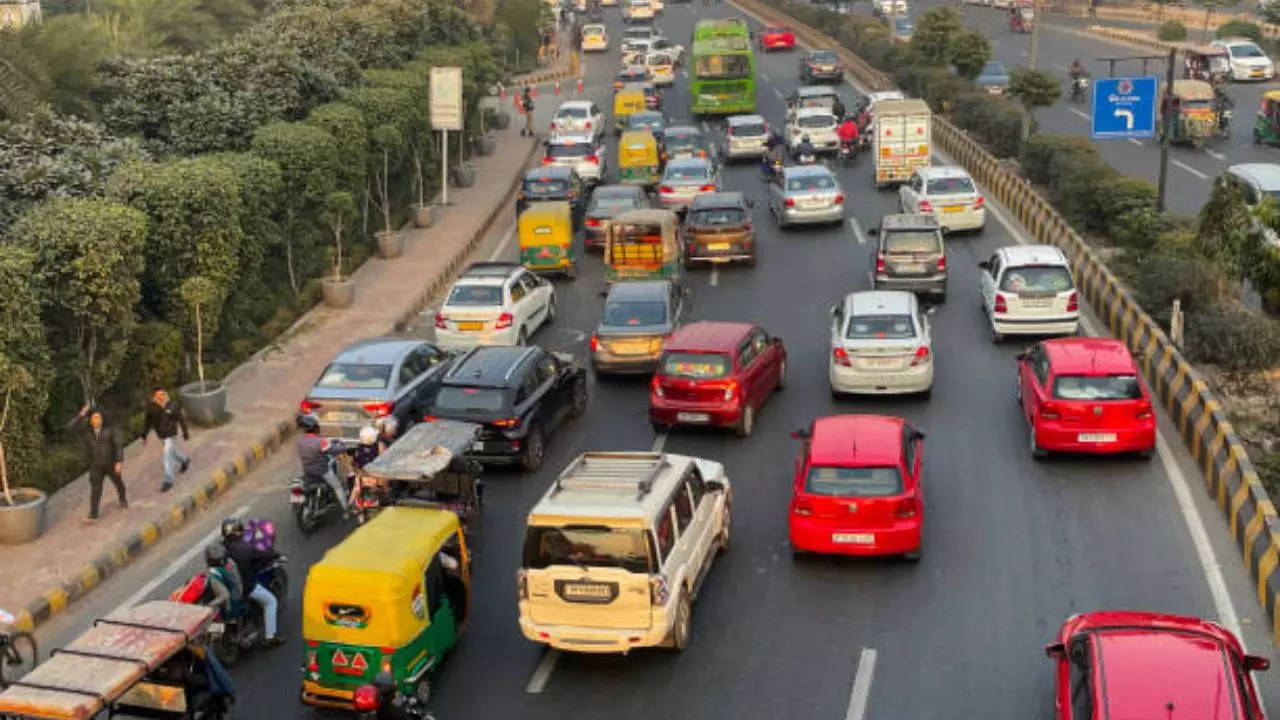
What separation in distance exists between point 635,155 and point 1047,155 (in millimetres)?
11338

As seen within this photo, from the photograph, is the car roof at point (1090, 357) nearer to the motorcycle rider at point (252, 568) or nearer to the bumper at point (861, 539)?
the bumper at point (861, 539)

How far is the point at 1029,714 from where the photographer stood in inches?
551

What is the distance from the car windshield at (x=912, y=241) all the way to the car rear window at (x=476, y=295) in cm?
770

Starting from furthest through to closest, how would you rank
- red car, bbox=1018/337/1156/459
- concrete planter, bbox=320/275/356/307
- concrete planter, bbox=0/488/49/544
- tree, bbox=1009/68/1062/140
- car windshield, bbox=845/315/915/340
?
tree, bbox=1009/68/1062/140, concrete planter, bbox=320/275/356/307, car windshield, bbox=845/315/915/340, red car, bbox=1018/337/1156/459, concrete planter, bbox=0/488/49/544

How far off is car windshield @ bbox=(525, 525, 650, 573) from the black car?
5732 millimetres

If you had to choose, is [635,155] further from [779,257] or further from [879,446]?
[879,446]

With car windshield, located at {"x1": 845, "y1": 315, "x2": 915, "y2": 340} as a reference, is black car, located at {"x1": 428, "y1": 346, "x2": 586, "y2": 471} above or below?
below

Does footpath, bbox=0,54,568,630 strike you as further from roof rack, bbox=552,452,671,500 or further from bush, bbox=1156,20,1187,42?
bush, bbox=1156,20,1187,42

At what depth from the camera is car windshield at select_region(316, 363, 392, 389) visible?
21797 mm

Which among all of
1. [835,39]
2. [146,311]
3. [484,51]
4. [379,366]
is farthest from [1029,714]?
[835,39]

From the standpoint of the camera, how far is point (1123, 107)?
37562 millimetres

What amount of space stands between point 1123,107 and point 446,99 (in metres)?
17.5

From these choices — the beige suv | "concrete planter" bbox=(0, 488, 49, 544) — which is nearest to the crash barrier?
the beige suv

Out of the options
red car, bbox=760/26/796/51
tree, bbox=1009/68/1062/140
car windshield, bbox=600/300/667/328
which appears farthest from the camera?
red car, bbox=760/26/796/51
